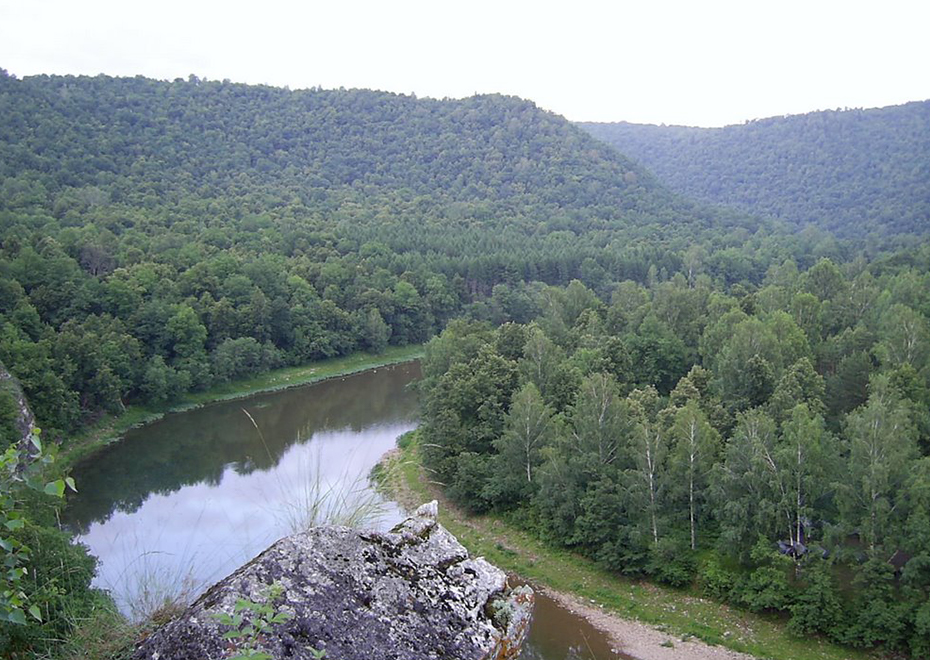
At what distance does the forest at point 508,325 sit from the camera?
20.5m

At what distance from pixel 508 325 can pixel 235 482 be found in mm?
15052

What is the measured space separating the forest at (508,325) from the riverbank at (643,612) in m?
0.56

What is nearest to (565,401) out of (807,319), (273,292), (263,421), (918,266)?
(807,319)

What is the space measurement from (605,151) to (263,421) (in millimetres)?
94006

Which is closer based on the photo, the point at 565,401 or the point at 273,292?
the point at 565,401

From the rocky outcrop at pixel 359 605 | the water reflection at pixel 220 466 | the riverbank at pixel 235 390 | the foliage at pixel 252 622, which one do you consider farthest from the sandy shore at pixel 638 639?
the riverbank at pixel 235 390

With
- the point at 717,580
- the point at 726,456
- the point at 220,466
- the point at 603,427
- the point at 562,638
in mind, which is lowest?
the point at 562,638

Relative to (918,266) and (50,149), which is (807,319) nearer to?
(918,266)

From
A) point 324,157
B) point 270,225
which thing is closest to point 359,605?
point 270,225

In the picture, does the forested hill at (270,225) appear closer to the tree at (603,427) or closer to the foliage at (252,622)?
the tree at (603,427)

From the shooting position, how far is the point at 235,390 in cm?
4809

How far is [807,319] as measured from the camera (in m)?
39.2

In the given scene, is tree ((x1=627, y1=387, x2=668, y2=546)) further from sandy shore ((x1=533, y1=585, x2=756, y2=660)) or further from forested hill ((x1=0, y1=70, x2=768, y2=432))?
forested hill ((x1=0, y1=70, x2=768, y2=432))

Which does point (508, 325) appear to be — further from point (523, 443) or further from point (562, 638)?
point (562, 638)
